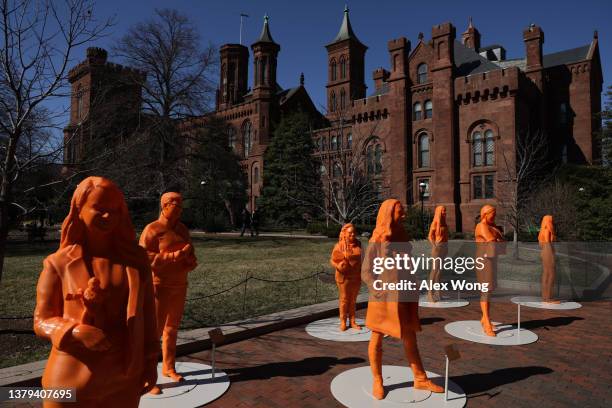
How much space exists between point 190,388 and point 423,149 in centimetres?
3270

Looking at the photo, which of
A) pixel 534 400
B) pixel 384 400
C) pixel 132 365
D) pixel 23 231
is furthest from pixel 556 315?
pixel 23 231

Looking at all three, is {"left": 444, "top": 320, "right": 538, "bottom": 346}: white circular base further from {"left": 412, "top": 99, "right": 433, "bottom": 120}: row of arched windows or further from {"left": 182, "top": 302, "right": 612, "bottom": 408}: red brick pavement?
{"left": 412, "top": 99, "right": 433, "bottom": 120}: row of arched windows

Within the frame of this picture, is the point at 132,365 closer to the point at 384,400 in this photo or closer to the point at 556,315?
the point at 384,400

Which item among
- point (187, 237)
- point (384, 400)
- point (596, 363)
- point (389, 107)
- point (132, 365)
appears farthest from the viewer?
point (389, 107)

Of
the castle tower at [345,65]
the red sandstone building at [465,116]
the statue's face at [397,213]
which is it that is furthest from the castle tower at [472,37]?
the statue's face at [397,213]

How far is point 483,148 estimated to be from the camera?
102 feet

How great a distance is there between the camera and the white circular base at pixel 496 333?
6469 mm

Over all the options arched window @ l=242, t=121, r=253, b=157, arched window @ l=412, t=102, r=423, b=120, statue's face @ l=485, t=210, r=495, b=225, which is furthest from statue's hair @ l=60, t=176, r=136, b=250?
arched window @ l=242, t=121, r=253, b=157

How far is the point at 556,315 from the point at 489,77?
26.7m

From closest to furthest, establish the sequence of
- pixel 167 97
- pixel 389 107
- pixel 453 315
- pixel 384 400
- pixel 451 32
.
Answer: pixel 384 400, pixel 453 315, pixel 167 97, pixel 451 32, pixel 389 107

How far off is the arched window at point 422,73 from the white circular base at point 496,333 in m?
31.2

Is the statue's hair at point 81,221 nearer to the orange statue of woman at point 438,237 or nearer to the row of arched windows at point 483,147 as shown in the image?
the orange statue of woman at point 438,237

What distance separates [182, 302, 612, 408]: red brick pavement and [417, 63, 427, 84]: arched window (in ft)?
101

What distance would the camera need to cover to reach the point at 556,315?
834cm
